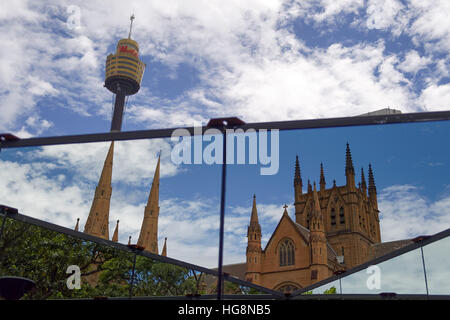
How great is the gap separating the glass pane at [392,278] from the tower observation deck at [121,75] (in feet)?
363

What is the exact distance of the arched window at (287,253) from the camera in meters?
56.6

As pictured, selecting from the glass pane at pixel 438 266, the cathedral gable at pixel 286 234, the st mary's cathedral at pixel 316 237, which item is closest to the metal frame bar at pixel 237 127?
the glass pane at pixel 438 266

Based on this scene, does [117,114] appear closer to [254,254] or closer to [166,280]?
[254,254]

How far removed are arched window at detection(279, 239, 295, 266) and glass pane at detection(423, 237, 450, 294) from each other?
5234 centimetres

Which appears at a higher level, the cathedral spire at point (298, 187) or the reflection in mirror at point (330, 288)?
the cathedral spire at point (298, 187)

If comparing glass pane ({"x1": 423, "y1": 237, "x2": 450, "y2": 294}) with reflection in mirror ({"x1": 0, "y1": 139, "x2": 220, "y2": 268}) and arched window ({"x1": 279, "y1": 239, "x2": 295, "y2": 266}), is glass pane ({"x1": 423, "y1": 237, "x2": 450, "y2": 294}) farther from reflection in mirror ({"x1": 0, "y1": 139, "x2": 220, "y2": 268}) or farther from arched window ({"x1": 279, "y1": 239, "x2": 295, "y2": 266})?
arched window ({"x1": 279, "y1": 239, "x2": 295, "y2": 266})

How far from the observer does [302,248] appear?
56.6 meters

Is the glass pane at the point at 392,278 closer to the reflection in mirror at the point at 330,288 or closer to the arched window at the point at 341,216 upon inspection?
the reflection in mirror at the point at 330,288

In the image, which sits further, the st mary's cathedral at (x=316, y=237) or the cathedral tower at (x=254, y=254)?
the cathedral tower at (x=254, y=254)

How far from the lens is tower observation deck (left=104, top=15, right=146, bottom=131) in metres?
115

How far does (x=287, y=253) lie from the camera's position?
188 ft
